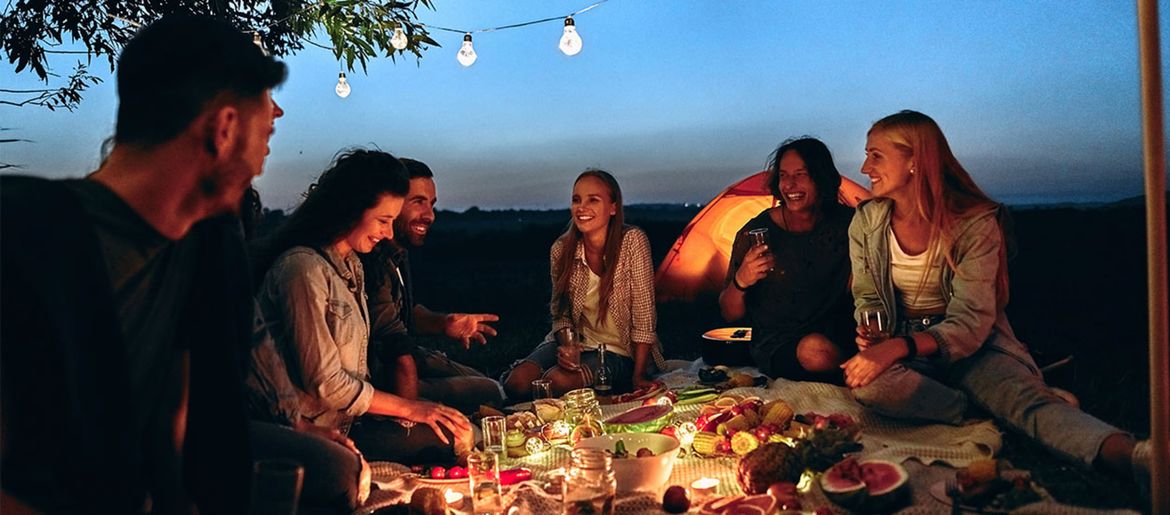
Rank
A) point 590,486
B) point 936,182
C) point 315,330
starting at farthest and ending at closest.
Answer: point 936,182 → point 315,330 → point 590,486

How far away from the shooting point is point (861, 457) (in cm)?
398

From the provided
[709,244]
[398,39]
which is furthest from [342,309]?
[709,244]

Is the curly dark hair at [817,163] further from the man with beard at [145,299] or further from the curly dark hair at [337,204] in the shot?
the man with beard at [145,299]

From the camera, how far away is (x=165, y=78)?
212 cm

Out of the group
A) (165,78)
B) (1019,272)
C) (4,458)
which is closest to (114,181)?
(165,78)

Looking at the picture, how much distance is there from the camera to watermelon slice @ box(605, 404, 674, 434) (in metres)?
4.05

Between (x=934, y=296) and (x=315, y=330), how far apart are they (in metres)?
3.17

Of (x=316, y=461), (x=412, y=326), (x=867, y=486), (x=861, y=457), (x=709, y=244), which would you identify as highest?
(x=709, y=244)

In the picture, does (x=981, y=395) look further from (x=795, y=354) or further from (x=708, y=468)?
(x=708, y=468)

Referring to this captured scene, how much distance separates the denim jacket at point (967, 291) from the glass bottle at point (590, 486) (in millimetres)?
1553

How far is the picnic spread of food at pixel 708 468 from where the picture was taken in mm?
3213

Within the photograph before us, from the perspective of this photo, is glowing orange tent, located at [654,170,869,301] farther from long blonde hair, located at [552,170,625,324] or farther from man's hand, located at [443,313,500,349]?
man's hand, located at [443,313,500,349]

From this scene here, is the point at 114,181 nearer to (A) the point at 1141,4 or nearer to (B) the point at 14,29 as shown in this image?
(A) the point at 1141,4

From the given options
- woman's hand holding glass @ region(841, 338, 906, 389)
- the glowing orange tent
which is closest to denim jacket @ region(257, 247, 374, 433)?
woman's hand holding glass @ region(841, 338, 906, 389)
